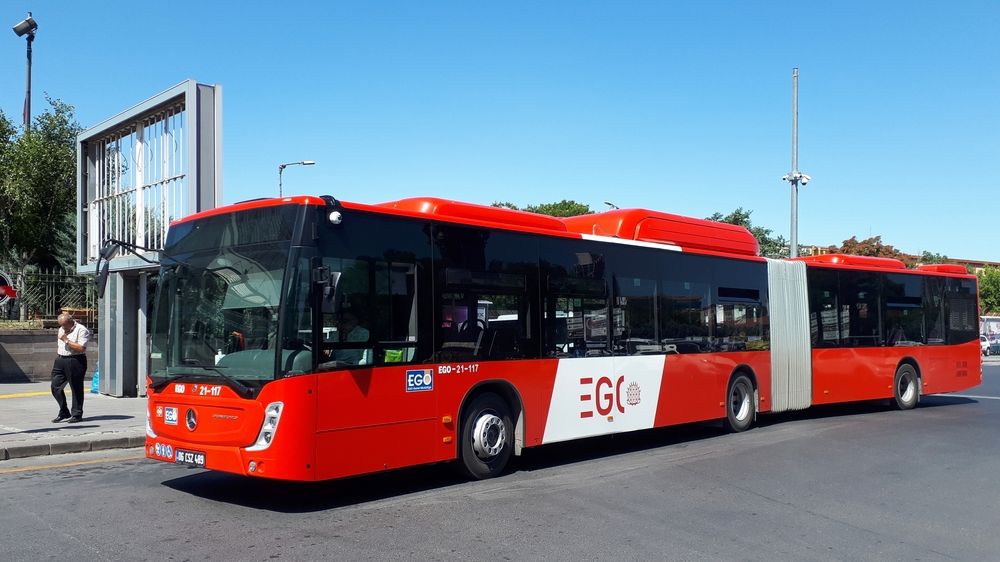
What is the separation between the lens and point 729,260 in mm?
13812

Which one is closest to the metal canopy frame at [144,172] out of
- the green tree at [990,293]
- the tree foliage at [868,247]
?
the tree foliage at [868,247]

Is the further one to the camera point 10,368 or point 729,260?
point 10,368

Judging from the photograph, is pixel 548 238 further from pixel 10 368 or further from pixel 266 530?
pixel 10 368

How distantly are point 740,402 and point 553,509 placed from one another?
22.8 feet

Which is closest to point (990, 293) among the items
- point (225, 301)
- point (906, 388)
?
point (906, 388)

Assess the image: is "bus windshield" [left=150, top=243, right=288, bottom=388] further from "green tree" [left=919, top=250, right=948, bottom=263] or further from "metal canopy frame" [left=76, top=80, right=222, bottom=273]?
"green tree" [left=919, top=250, right=948, bottom=263]

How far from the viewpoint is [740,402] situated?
1400 centimetres

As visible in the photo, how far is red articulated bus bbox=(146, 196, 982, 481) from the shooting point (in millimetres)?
7711

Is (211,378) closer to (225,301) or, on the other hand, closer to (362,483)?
(225,301)

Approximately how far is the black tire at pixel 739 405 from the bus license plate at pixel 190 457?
844 cm

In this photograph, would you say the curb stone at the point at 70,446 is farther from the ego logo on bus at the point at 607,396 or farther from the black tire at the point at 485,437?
the ego logo on bus at the point at 607,396

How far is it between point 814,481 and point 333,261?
5872 millimetres

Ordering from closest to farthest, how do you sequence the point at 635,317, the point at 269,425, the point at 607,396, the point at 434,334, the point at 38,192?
1. the point at 269,425
2. the point at 434,334
3. the point at 607,396
4. the point at 635,317
5. the point at 38,192

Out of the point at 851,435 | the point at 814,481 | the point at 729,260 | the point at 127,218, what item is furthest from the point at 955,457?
the point at 127,218
